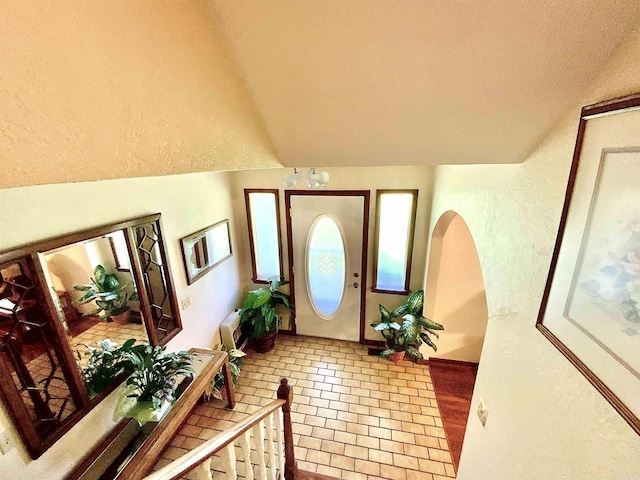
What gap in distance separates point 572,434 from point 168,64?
4.35ft

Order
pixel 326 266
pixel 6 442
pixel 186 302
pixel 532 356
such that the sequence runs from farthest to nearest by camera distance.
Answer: pixel 326 266 < pixel 186 302 < pixel 6 442 < pixel 532 356

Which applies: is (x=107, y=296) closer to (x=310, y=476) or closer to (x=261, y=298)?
(x=261, y=298)

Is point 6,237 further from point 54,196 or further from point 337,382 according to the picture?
point 337,382

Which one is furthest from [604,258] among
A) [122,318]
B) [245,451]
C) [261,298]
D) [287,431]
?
[261,298]

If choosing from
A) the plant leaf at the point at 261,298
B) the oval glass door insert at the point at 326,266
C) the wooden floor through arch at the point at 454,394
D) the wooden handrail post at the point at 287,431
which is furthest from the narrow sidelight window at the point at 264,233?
the wooden floor through arch at the point at 454,394

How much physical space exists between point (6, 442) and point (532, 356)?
7.02ft

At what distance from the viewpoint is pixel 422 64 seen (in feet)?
2.31

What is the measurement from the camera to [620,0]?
0.56 meters

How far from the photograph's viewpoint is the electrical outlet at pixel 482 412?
1310 millimetres

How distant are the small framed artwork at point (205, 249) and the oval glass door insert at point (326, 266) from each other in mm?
934

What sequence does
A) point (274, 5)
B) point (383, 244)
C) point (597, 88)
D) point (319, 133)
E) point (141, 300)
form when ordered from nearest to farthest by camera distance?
1. point (274, 5)
2. point (597, 88)
3. point (319, 133)
4. point (141, 300)
5. point (383, 244)

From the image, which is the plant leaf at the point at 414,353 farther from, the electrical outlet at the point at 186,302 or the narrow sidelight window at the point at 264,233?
the electrical outlet at the point at 186,302

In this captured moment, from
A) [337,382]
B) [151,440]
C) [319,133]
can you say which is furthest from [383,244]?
[151,440]

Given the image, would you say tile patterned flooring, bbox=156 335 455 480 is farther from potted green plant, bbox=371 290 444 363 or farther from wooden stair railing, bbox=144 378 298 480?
wooden stair railing, bbox=144 378 298 480
